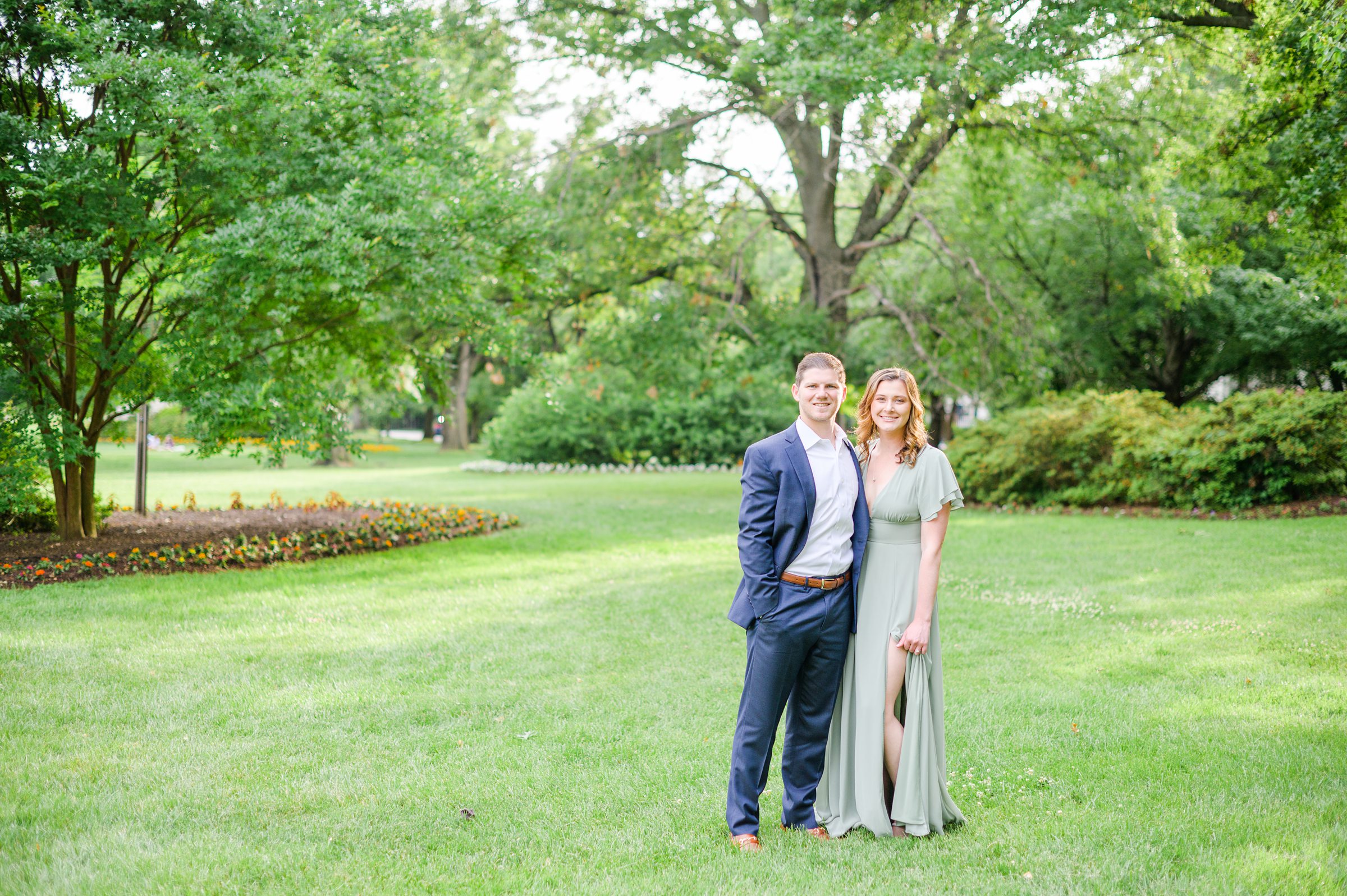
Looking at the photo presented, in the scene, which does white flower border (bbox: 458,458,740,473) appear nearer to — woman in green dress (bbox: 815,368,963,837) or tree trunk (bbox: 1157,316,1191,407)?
tree trunk (bbox: 1157,316,1191,407)

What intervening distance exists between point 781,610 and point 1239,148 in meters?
9.41

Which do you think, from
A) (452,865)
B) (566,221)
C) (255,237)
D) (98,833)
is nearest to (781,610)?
(452,865)

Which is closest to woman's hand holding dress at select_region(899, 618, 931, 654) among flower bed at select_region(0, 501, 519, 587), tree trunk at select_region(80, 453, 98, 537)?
flower bed at select_region(0, 501, 519, 587)

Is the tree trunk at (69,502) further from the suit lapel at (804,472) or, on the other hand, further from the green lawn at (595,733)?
the suit lapel at (804,472)

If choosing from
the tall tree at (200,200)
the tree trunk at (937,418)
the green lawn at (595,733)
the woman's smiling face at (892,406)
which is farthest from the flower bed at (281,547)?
the tree trunk at (937,418)

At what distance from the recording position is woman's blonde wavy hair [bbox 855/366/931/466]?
12.9ft

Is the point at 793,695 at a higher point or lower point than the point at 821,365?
lower

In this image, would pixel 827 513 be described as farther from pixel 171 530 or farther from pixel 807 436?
pixel 171 530

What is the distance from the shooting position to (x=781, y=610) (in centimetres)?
374

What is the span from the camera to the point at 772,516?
3.73 metres

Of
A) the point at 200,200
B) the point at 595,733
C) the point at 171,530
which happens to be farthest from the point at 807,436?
the point at 171,530

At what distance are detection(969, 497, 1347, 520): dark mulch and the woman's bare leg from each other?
405 inches

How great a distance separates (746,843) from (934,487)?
1569 millimetres

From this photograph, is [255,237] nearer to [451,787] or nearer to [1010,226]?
[451,787]
